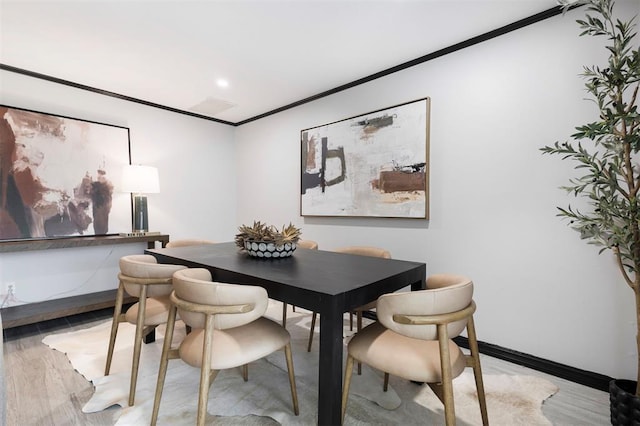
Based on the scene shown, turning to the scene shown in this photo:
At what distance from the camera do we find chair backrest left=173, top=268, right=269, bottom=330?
1280 millimetres

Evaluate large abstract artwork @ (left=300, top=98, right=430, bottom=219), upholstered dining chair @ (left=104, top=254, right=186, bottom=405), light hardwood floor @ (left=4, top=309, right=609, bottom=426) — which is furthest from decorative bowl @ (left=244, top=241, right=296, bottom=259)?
large abstract artwork @ (left=300, top=98, right=430, bottom=219)

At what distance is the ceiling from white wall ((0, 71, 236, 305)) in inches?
10.4

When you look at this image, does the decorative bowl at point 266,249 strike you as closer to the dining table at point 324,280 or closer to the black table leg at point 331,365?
the dining table at point 324,280

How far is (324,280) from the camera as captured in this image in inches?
56.4

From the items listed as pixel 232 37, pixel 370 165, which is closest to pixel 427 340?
pixel 370 165

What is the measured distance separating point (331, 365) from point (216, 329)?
21.2 inches

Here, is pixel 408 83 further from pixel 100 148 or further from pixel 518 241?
pixel 100 148

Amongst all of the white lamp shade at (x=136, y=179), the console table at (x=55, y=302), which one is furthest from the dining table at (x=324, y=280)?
the white lamp shade at (x=136, y=179)

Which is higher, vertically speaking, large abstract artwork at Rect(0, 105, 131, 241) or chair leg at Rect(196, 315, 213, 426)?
large abstract artwork at Rect(0, 105, 131, 241)

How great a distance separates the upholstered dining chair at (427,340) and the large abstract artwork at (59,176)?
129 inches

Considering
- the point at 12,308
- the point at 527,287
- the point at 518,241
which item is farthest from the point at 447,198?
the point at 12,308

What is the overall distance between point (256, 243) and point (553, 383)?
213cm

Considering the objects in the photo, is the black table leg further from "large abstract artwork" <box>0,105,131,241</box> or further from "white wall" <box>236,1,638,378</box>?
"large abstract artwork" <box>0,105,131,241</box>

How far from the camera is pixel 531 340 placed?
2.14 metres
